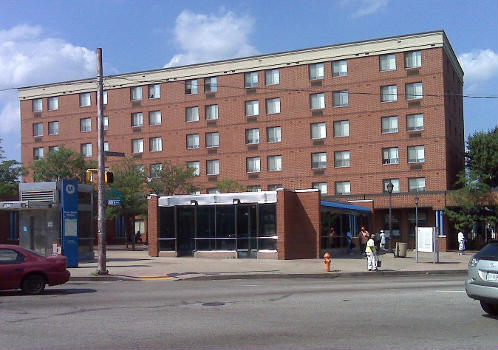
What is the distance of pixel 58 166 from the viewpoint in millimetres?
55125

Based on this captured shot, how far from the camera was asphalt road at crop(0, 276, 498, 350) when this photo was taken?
30.6 ft

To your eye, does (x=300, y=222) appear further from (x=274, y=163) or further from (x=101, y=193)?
(x=274, y=163)

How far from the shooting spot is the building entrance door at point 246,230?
32.8 metres

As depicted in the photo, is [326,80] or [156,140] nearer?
[326,80]

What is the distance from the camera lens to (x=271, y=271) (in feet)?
82.2

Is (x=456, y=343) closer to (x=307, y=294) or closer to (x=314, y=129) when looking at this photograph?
(x=307, y=294)

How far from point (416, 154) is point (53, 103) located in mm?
39390

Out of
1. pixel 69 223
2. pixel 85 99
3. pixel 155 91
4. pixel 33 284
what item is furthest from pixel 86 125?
pixel 33 284

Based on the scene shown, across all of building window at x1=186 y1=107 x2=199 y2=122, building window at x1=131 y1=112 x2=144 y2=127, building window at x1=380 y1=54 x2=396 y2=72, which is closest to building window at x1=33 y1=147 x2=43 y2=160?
building window at x1=131 y1=112 x2=144 y2=127

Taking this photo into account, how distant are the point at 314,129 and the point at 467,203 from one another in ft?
52.7

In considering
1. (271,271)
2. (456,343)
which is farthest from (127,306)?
(271,271)

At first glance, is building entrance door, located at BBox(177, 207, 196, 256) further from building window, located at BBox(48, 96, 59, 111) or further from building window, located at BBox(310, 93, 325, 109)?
building window, located at BBox(48, 96, 59, 111)

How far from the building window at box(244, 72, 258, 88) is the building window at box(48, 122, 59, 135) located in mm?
22302

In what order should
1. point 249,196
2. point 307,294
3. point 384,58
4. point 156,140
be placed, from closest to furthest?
point 307,294, point 249,196, point 384,58, point 156,140
